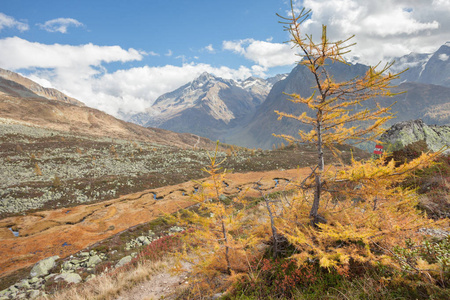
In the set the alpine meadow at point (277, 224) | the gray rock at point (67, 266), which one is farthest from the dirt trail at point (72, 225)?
the gray rock at point (67, 266)

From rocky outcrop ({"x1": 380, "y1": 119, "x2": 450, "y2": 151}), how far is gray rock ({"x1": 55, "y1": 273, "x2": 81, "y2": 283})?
77.6 feet

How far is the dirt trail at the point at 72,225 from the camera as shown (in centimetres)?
1405

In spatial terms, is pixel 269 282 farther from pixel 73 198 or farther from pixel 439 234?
pixel 73 198

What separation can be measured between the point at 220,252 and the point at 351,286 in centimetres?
358

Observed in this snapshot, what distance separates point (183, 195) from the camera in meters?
26.6

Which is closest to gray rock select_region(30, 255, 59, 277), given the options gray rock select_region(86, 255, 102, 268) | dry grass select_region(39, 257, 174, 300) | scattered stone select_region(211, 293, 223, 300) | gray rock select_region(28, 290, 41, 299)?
gray rock select_region(86, 255, 102, 268)

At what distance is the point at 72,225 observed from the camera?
18.0m

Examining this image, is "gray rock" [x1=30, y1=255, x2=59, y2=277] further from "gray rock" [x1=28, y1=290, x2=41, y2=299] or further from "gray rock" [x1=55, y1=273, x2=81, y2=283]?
"gray rock" [x1=28, y1=290, x2=41, y2=299]

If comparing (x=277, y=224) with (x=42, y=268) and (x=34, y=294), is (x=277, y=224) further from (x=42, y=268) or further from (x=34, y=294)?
(x=42, y=268)

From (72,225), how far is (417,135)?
1263 inches

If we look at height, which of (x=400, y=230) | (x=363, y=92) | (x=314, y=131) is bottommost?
(x=400, y=230)

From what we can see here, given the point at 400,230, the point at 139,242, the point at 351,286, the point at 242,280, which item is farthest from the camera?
the point at 139,242

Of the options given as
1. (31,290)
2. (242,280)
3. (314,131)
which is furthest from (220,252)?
(31,290)

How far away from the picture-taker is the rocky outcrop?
16.8 metres
